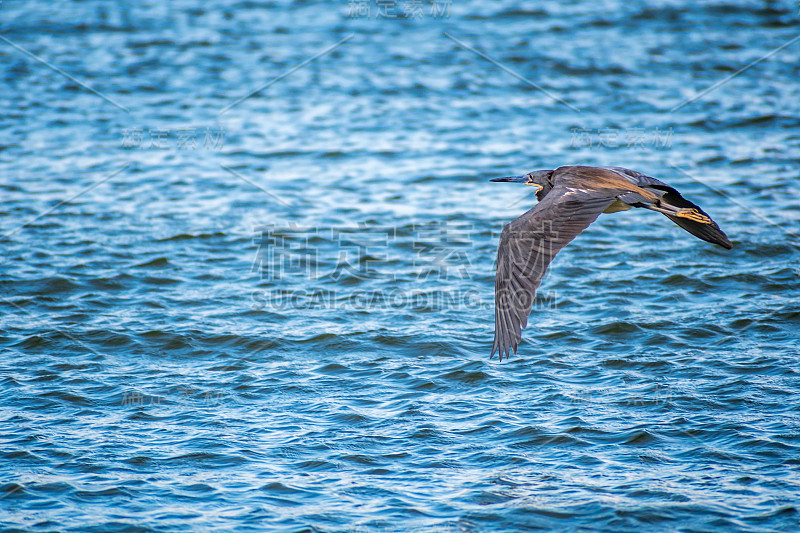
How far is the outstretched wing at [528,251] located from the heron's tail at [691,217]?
1.53 feet

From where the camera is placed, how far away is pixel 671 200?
5746mm

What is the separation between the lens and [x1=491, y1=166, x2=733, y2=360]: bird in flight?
4.80m

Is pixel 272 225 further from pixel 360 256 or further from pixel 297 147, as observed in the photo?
pixel 297 147

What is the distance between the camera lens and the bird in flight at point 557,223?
189 inches

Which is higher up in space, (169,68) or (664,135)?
(169,68)

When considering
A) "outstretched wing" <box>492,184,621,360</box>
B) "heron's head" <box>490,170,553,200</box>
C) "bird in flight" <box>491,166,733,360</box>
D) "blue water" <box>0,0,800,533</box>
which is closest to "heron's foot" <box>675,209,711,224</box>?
"bird in flight" <box>491,166,733,360</box>

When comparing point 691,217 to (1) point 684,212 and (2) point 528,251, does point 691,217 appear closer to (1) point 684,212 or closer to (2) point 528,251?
(1) point 684,212

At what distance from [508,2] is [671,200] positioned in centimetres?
1212

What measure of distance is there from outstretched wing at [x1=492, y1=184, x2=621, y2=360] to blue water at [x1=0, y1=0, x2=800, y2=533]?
0.90 meters

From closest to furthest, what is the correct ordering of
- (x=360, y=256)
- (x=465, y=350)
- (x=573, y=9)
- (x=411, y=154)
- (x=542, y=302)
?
(x=465, y=350) → (x=542, y=302) → (x=360, y=256) → (x=411, y=154) → (x=573, y=9)

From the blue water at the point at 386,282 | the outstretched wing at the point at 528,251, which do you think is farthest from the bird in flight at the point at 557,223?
the blue water at the point at 386,282

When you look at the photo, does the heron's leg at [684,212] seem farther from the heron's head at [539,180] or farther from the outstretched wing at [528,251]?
the heron's head at [539,180]

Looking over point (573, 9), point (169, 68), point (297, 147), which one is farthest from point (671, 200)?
point (573, 9)

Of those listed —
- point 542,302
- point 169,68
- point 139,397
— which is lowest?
point 139,397
